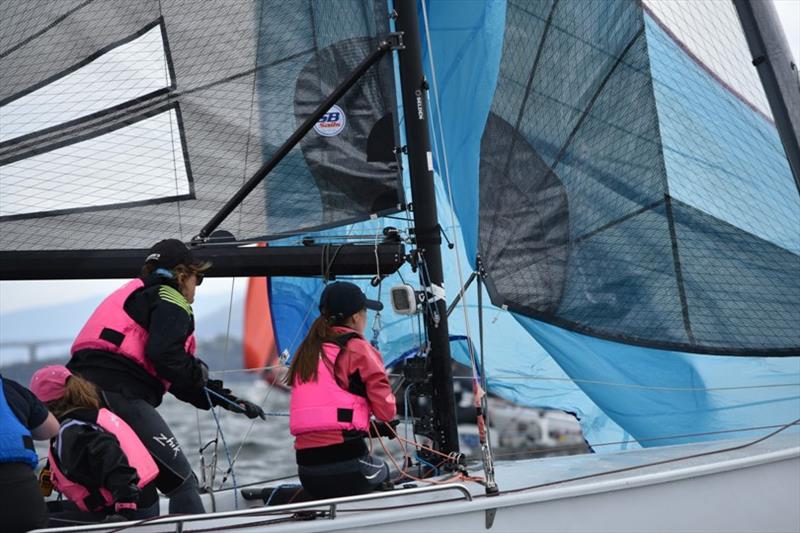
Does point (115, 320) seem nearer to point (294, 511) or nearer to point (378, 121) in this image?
point (294, 511)

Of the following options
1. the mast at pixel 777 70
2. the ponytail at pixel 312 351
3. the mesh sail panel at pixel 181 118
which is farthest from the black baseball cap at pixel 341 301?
the mast at pixel 777 70

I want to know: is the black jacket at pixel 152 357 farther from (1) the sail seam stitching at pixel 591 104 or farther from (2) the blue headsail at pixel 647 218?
(1) the sail seam stitching at pixel 591 104

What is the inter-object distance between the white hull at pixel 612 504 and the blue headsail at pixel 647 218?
2.21 ft

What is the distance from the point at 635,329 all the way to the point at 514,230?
0.57 meters

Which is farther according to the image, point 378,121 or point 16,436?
point 378,121

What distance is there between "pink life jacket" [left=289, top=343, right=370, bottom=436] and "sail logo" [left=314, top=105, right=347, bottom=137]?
0.91 m

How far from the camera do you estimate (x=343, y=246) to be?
326 centimetres

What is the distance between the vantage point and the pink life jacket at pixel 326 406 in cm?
284

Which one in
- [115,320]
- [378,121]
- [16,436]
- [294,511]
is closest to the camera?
[16,436]

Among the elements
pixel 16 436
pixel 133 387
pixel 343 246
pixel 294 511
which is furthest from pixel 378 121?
pixel 16 436

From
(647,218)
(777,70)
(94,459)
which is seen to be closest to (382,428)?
(94,459)

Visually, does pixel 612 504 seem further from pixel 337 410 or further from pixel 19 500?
pixel 19 500

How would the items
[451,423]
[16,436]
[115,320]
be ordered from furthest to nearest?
1. [451,423]
2. [115,320]
3. [16,436]

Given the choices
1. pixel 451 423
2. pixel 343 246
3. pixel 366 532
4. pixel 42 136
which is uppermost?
pixel 42 136
